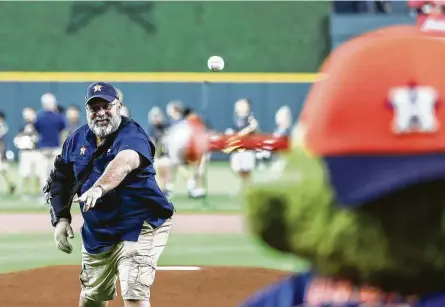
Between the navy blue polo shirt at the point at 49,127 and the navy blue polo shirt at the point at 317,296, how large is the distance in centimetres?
1469

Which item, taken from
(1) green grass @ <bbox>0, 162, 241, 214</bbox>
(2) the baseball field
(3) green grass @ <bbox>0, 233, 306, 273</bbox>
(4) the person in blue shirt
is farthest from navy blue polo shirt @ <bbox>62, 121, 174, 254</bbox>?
(1) green grass @ <bbox>0, 162, 241, 214</bbox>

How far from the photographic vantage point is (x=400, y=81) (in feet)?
4.23

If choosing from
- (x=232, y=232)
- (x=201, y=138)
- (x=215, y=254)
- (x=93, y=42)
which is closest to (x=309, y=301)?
(x=201, y=138)

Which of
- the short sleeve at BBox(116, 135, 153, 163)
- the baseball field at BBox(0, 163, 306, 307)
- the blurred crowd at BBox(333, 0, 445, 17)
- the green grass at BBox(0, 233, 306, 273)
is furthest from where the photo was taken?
the blurred crowd at BBox(333, 0, 445, 17)

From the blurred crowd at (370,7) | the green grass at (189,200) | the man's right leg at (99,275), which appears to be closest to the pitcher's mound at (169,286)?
the man's right leg at (99,275)

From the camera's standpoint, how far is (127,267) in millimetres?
5383

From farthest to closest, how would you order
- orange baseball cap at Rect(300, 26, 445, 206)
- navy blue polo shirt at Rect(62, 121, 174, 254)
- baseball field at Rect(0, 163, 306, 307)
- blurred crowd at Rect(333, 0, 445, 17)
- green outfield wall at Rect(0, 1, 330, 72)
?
1. green outfield wall at Rect(0, 1, 330, 72)
2. blurred crowd at Rect(333, 0, 445, 17)
3. baseball field at Rect(0, 163, 306, 307)
4. navy blue polo shirt at Rect(62, 121, 174, 254)
5. orange baseball cap at Rect(300, 26, 445, 206)

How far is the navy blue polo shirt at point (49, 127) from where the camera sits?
1595 cm

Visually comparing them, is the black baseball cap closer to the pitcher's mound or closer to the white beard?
the white beard

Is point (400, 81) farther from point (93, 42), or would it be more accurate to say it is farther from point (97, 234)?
point (93, 42)

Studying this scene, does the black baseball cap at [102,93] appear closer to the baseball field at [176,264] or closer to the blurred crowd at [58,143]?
the baseball field at [176,264]

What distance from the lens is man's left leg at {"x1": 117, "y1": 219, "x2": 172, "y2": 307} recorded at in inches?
210

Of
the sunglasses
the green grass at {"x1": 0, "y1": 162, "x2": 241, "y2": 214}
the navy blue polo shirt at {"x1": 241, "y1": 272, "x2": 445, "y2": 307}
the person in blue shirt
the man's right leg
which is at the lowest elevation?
the green grass at {"x1": 0, "y1": 162, "x2": 241, "y2": 214}

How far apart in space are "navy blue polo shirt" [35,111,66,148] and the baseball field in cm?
177
